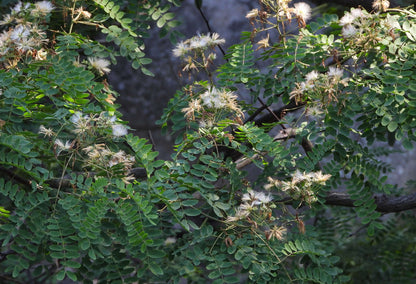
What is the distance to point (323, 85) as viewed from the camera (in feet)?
6.02

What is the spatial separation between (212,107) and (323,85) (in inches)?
14.3

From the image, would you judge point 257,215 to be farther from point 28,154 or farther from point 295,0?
point 295,0

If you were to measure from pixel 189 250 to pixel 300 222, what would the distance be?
39 cm

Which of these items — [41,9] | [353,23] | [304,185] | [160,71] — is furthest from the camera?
[160,71]

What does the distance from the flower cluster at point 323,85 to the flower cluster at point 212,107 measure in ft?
0.74

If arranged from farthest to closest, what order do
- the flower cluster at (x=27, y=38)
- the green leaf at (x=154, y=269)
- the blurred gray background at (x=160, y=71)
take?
the blurred gray background at (x=160, y=71) < the flower cluster at (x=27, y=38) < the green leaf at (x=154, y=269)

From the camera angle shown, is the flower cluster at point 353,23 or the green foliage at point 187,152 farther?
the flower cluster at point 353,23

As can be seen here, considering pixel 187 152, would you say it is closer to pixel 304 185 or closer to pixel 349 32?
pixel 304 185

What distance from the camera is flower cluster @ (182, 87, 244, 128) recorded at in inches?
71.8

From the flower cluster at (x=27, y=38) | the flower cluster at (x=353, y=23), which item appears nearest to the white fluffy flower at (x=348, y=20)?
the flower cluster at (x=353, y=23)

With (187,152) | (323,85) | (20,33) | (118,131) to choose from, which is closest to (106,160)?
(118,131)

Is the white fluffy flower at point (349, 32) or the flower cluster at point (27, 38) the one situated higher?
the white fluffy flower at point (349, 32)

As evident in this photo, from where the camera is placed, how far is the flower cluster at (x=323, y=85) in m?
1.82

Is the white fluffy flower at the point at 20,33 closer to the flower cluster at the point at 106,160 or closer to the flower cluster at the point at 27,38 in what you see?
the flower cluster at the point at 27,38
